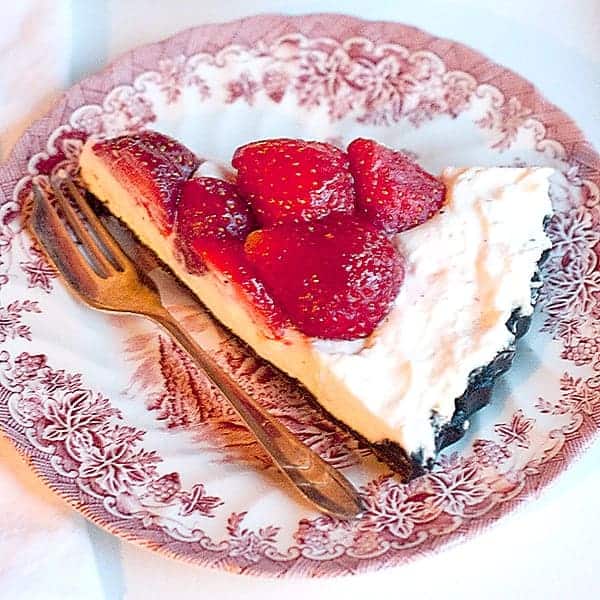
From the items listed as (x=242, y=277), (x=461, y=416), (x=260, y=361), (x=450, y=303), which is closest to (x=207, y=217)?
(x=242, y=277)

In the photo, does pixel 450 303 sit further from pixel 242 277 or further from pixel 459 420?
pixel 242 277

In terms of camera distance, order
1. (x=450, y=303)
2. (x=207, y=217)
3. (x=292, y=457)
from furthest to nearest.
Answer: (x=207, y=217)
(x=450, y=303)
(x=292, y=457)

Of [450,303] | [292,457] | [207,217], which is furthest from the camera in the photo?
[207,217]

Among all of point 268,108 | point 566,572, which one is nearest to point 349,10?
point 268,108

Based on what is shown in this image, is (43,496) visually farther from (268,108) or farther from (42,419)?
(268,108)

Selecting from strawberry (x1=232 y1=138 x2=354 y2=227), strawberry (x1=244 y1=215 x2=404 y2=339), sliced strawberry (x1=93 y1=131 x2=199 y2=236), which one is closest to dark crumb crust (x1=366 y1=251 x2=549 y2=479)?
strawberry (x1=244 y1=215 x2=404 y2=339)

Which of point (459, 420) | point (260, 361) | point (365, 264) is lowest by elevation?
point (260, 361)

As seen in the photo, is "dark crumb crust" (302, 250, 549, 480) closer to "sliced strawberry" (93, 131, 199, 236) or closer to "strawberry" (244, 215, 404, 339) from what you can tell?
"strawberry" (244, 215, 404, 339)

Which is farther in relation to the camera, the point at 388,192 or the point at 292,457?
the point at 388,192
